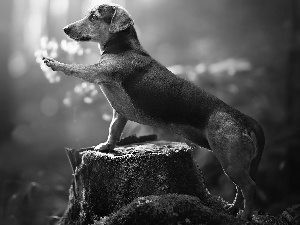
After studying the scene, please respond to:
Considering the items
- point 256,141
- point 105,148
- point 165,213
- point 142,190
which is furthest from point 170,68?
point 165,213

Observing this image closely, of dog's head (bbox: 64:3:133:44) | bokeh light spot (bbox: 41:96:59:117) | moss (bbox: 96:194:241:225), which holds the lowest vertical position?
moss (bbox: 96:194:241:225)

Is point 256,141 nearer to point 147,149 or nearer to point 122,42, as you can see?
point 147,149

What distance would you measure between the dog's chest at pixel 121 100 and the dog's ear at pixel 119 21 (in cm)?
49

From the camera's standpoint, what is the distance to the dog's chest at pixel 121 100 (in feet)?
9.91

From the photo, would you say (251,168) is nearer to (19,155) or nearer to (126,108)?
(126,108)

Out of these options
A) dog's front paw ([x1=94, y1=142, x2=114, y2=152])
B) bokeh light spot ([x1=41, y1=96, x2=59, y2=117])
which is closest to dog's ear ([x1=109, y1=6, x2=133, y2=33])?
dog's front paw ([x1=94, y1=142, x2=114, y2=152])

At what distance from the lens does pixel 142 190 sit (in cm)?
299

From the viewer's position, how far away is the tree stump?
2.72 meters

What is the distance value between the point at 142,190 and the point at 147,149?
421 mm

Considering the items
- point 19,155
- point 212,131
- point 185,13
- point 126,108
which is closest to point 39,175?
point 19,155

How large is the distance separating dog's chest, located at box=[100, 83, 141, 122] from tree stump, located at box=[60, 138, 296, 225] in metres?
0.37

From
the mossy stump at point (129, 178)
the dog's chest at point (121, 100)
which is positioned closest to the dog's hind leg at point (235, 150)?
the mossy stump at point (129, 178)

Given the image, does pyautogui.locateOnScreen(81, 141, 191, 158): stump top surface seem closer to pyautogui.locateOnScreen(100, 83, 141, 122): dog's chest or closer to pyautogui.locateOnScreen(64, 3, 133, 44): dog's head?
pyautogui.locateOnScreen(100, 83, 141, 122): dog's chest

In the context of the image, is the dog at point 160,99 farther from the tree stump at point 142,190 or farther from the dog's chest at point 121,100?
the tree stump at point 142,190
